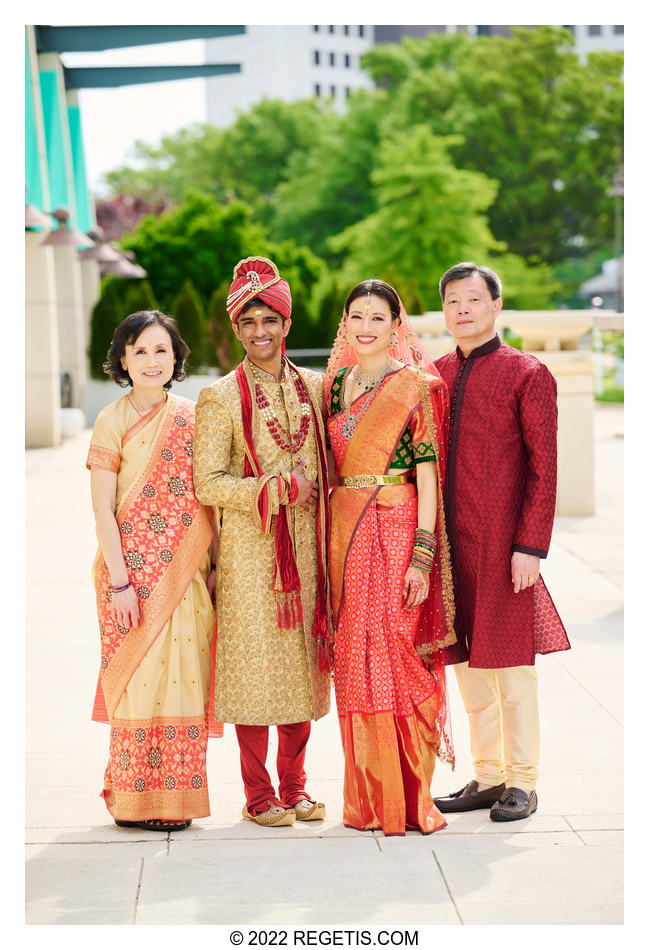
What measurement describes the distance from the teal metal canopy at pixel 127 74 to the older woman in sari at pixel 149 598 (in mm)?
16339

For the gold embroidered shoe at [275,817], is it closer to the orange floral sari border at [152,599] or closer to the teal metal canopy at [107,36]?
the orange floral sari border at [152,599]

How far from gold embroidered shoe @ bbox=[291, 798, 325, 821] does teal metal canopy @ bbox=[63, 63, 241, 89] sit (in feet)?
55.4

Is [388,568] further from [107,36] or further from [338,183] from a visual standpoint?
[338,183]

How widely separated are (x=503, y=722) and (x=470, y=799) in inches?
11.4

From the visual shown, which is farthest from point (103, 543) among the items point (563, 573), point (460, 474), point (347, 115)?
point (347, 115)

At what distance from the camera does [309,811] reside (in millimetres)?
3896

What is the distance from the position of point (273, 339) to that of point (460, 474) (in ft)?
2.57

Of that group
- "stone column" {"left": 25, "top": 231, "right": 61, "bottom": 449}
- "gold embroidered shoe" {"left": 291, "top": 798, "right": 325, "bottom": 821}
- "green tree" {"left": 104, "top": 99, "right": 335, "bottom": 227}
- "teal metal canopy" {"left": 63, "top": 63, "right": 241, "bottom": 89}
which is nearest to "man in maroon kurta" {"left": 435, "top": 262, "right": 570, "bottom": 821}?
"gold embroidered shoe" {"left": 291, "top": 798, "right": 325, "bottom": 821}

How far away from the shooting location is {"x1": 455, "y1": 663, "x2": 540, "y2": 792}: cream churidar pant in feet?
13.1

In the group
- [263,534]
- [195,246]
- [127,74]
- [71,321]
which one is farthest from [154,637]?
[195,246]

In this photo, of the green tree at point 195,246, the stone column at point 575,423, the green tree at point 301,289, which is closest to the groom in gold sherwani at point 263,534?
the stone column at point 575,423

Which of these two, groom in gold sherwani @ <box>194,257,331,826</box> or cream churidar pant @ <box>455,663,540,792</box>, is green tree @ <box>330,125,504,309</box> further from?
groom in gold sherwani @ <box>194,257,331,826</box>

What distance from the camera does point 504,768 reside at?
4.13 meters

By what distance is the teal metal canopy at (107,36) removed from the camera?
47.8ft
